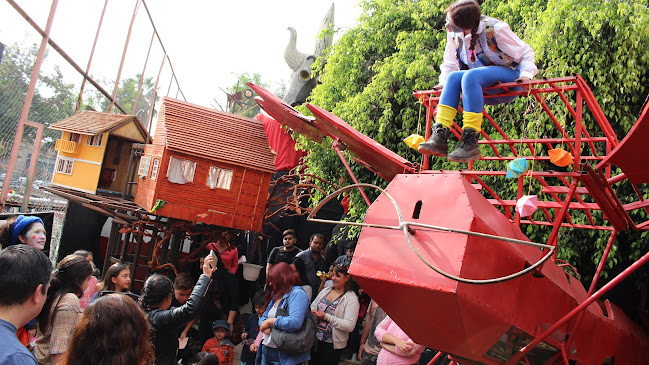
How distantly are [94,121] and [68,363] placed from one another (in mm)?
11415

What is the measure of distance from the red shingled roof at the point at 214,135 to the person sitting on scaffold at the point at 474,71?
21.8ft

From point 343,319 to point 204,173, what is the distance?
468 cm

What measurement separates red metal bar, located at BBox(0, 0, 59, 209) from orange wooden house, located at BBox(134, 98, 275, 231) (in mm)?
2337

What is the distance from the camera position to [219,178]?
10008mm

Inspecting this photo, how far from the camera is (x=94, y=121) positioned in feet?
41.1

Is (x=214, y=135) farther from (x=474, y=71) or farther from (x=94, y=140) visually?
(x=474, y=71)

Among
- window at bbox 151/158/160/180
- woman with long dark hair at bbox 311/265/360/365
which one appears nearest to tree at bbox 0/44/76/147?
window at bbox 151/158/160/180

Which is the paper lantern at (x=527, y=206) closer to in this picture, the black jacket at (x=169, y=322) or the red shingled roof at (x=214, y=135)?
the black jacket at (x=169, y=322)

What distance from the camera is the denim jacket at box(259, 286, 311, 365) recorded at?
220 inches

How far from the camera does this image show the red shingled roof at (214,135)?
9891 mm

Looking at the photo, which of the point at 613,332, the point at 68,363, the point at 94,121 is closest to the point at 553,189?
the point at 613,332

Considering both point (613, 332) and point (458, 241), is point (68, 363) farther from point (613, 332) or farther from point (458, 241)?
point (613, 332)

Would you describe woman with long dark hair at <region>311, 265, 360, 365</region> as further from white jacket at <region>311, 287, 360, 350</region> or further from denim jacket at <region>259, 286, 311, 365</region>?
denim jacket at <region>259, 286, 311, 365</region>

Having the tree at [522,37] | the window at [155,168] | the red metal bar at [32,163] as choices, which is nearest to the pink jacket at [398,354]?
the tree at [522,37]
